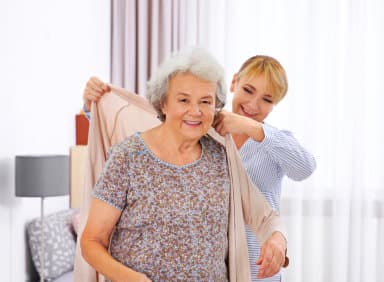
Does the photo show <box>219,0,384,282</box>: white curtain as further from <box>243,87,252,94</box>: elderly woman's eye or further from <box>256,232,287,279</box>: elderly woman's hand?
<box>256,232,287,279</box>: elderly woman's hand

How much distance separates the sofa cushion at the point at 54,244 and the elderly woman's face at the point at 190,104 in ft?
6.21

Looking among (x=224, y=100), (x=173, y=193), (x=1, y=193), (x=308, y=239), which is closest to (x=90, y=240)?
(x=173, y=193)

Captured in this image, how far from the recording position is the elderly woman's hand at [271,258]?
4.79ft

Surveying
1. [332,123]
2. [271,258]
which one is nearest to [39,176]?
[271,258]

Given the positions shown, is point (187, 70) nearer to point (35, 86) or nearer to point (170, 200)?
point (170, 200)

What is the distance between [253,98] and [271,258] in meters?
0.67

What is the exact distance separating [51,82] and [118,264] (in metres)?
2.37

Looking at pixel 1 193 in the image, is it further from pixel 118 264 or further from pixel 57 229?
pixel 118 264

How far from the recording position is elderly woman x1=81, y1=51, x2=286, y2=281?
4.68 feet

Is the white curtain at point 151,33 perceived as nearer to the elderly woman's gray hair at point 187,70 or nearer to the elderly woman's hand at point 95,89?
the elderly woman's hand at point 95,89

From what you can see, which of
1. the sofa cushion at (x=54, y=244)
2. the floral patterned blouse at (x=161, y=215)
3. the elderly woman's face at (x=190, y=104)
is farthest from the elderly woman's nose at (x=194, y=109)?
the sofa cushion at (x=54, y=244)

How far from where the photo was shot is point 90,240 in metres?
1.43

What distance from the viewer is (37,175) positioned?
2.88 meters

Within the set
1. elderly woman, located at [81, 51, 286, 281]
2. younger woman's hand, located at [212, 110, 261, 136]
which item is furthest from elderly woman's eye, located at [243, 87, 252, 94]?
elderly woman, located at [81, 51, 286, 281]
